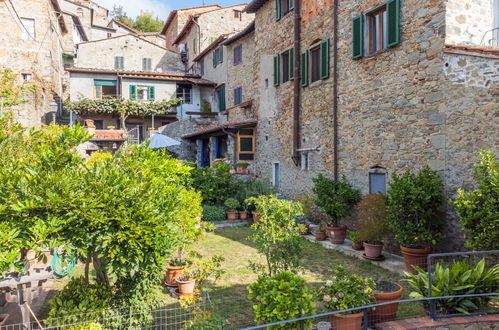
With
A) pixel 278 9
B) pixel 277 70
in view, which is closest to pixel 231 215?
pixel 277 70

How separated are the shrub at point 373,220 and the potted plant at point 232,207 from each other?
655 centimetres

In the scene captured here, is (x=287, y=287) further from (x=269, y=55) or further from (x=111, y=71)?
(x=111, y=71)

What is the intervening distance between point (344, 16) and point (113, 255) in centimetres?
1017

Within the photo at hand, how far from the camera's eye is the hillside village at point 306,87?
8023mm

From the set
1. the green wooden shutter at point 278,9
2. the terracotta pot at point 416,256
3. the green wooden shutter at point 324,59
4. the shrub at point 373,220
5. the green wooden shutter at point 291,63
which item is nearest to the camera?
the terracotta pot at point 416,256

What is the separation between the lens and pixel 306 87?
13570 mm

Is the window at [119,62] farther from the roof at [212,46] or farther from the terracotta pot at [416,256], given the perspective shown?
the terracotta pot at [416,256]

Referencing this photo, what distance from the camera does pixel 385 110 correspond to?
9.76 meters

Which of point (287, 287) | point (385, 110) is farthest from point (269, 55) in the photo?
point (287, 287)

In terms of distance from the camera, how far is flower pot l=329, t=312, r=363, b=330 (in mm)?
5016

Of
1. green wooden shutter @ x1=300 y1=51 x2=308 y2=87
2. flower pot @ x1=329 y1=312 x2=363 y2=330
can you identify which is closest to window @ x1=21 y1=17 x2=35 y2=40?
green wooden shutter @ x1=300 y1=51 x2=308 y2=87

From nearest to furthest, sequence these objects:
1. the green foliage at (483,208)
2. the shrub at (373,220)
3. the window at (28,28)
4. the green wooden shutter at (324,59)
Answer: the green foliage at (483,208)
the shrub at (373,220)
the green wooden shutter at (324,59)
the window at (28,28)

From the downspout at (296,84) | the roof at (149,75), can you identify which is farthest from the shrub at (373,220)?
the roof at (149,75)

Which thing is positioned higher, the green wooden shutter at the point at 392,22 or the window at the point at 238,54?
the window at the point at 238,54
